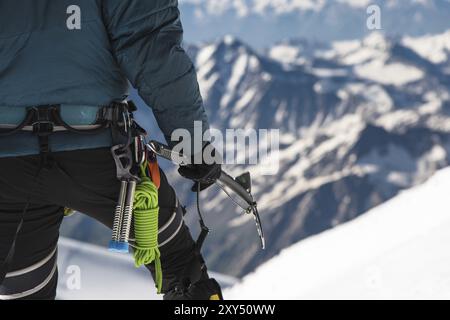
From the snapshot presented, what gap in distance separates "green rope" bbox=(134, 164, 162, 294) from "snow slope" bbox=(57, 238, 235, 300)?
31.0 feet

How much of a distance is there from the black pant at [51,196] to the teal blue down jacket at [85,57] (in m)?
0.10

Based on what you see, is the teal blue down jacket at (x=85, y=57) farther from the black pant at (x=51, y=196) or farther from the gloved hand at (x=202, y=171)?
the gloved hand at (x=202, y=171)

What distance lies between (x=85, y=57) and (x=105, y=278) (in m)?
14.4

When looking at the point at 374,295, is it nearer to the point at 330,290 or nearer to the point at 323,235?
the point at 330,290

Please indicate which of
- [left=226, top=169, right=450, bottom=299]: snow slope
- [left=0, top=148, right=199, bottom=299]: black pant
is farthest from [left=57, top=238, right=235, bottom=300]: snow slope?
[left=0, top=148, right=199, bottom=299]: black pant

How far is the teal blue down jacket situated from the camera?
11.5 ft

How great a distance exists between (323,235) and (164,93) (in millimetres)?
6258

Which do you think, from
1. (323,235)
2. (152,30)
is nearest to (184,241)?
(152,30)

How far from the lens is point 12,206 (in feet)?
12.7

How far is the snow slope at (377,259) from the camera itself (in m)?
5.67

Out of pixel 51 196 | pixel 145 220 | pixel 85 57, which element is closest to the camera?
pixel 85 57

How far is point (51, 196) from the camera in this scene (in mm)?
3836

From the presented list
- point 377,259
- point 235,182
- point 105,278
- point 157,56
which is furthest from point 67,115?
point 105,278

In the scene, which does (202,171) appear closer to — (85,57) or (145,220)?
(145,220)
